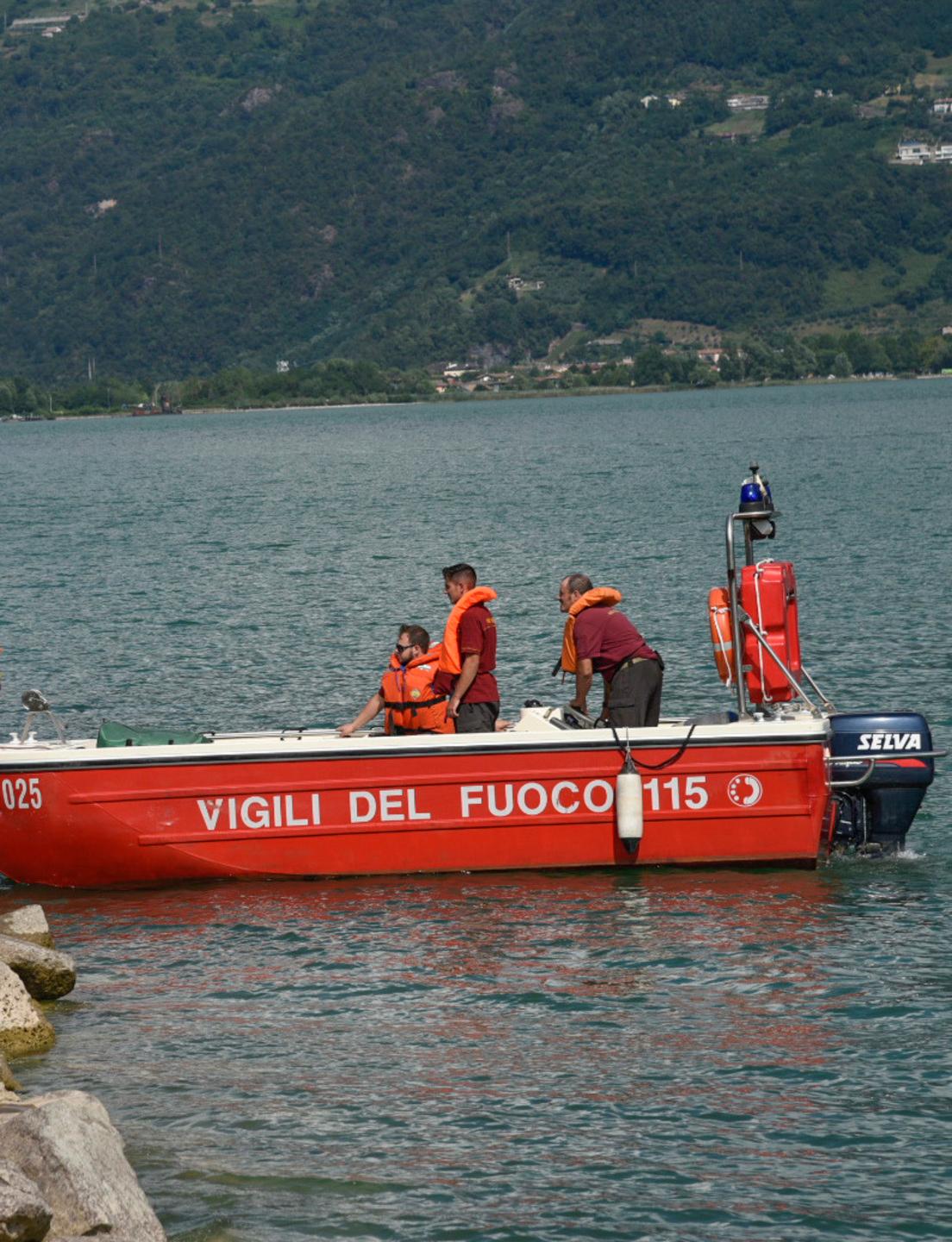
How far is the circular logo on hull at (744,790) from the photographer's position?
12203 mm

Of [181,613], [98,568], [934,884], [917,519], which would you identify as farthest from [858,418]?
[934,884]

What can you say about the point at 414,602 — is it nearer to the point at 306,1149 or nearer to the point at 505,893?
the point at 505,893

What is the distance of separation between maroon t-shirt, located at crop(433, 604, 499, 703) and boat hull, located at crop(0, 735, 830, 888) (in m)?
0.67

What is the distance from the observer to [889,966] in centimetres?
1085

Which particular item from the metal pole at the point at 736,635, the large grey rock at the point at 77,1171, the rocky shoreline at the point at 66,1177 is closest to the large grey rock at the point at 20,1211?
the rocky shoreline at the point at 66,1177

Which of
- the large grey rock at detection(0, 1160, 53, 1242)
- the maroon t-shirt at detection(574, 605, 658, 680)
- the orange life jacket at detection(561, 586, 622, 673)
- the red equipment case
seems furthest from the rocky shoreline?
the red equipment case

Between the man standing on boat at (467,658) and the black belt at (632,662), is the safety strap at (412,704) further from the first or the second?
the black belt at (632,662)

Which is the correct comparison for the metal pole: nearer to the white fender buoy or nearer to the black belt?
the black belt

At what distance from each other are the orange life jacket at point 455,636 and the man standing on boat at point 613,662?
1.72 feet

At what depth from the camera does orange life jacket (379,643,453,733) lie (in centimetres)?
1258

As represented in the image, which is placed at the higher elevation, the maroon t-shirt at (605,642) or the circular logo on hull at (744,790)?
the maroon t-shirt at (605,642)

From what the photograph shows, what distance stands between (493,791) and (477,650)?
91 cm

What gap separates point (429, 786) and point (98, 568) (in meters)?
28.0

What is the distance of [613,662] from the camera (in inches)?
496
